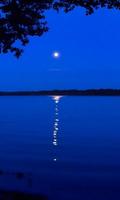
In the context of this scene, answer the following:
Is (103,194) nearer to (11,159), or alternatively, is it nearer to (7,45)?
(7,45)

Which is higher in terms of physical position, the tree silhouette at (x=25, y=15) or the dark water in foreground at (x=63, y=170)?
the tree silhouette at (x=25, y=15)

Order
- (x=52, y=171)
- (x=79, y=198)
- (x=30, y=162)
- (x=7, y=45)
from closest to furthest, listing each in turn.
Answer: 1. (x=79, y=198)
2. (x=7, y=45)
3. (x=52, y=171)
4. (x=30, y=162)

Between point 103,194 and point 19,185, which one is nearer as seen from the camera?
point 103,194

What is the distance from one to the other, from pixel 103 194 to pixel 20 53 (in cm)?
570

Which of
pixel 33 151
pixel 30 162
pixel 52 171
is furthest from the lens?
pixel 33 151

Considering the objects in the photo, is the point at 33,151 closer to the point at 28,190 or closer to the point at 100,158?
the point at 100,158

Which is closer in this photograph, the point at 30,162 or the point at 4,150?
the point at 30,162

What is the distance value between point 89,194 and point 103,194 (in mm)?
487

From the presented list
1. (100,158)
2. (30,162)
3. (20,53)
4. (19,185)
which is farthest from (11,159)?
(20,53)

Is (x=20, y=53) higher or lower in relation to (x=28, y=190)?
higher

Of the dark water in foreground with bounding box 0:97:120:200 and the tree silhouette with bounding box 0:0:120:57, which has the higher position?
the tree silhouette with bounding box 0:0:120:57

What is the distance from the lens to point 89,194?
18.8 metres

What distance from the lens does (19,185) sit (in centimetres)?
2012

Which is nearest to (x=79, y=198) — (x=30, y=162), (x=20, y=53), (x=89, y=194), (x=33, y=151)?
(x=89, y=194)
